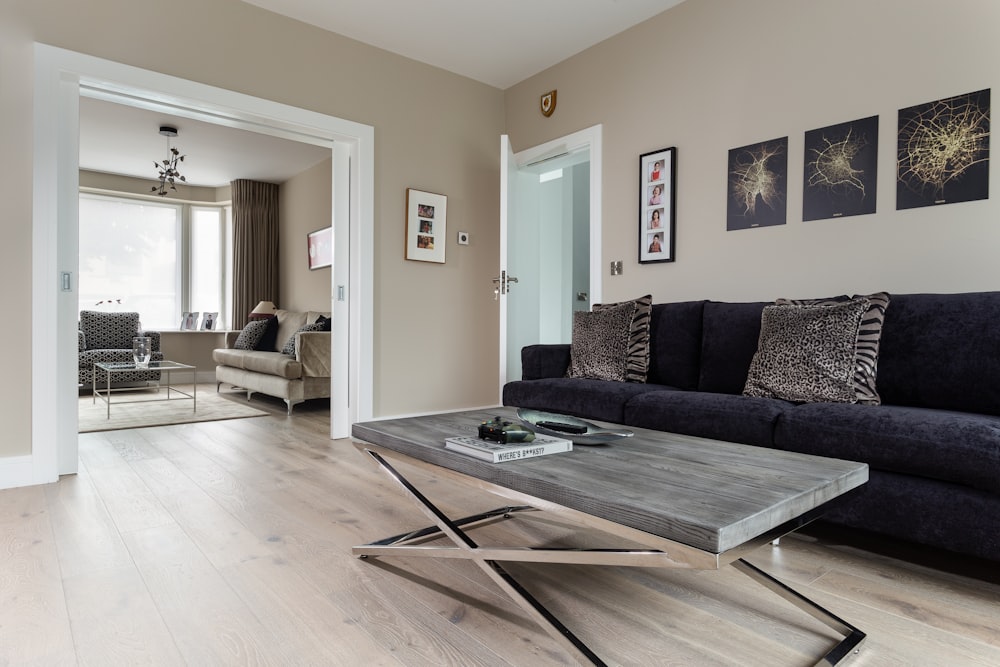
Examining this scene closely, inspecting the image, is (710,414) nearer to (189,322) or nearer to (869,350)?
(869,350)

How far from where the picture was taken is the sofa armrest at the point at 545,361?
333 centimetres

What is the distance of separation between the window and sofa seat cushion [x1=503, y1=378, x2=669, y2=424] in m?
5.87

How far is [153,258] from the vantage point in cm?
736

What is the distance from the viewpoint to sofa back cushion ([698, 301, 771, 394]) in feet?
8.81

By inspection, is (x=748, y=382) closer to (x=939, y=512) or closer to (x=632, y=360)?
(x=632, y=360)

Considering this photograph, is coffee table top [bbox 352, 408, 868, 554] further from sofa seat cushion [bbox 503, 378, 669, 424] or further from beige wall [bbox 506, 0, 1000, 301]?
beige wall [bbox 506, 0, 1000, 301]

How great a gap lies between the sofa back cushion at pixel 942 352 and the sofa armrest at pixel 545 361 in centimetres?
155

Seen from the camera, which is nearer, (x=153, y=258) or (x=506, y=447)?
(x=506, y=447)

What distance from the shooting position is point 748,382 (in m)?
2.49

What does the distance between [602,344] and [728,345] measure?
0.66 metres

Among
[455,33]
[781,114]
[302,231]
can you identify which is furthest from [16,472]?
[302,231]

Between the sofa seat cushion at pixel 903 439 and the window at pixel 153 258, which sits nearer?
the sofa seat cushion at pixel 903 439

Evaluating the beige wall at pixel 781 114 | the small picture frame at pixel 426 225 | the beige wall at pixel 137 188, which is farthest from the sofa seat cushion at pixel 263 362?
the beige wall at pixel 781 114

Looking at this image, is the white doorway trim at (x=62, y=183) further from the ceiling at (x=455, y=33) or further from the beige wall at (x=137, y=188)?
the beige wall at (x=137, y=188)
